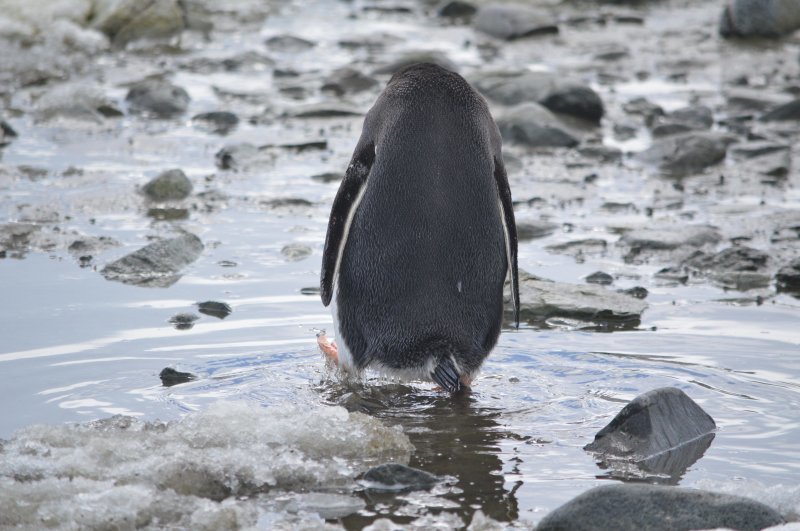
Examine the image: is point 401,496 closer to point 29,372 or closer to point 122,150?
point 29,372

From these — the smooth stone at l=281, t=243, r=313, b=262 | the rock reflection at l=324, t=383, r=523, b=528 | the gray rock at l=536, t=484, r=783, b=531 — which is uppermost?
the smooth stone at l=281, t=243, r=313, b=262

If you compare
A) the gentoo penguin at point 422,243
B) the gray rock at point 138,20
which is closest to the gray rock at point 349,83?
the gray rock at point 138,20

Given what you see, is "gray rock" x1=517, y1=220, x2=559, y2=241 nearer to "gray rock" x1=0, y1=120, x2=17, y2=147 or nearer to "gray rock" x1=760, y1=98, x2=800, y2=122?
"gray rock" x1=760, y1=98, x2=800, y2=122

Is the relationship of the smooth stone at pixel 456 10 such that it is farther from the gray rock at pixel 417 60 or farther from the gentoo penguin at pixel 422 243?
the gentoo penguin at pixel 422 243

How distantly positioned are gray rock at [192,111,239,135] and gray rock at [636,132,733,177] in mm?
2677

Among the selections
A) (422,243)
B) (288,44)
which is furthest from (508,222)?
(288,44)

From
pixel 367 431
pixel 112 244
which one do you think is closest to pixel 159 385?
pixel 367 431

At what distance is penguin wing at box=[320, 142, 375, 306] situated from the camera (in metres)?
4.48

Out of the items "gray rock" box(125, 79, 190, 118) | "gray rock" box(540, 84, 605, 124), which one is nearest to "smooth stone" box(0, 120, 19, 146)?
"gray rock" box(125, 79, 190, 118)

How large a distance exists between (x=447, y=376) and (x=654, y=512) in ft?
4.28

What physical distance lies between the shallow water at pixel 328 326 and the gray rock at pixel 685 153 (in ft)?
0.53

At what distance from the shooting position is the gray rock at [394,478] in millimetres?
3281

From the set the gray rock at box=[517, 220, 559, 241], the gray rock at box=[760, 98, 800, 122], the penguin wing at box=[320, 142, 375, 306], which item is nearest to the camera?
the penguin wing at box=[320, 142, 375, 306]

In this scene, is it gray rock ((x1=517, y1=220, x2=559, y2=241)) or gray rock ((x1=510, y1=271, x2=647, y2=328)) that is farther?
gray rock ((x1=517, y1=220, x2=559, y2=241))
